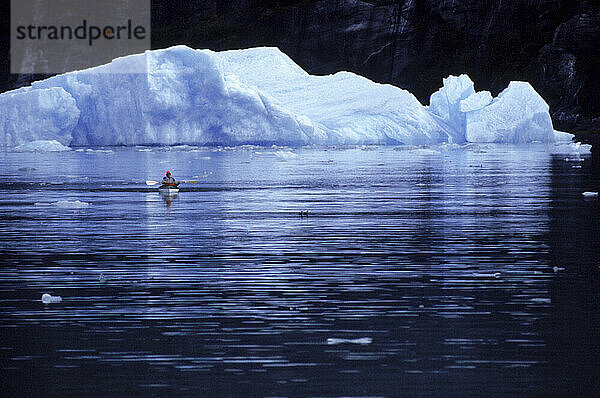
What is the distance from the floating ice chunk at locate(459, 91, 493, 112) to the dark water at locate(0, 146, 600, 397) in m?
32.3

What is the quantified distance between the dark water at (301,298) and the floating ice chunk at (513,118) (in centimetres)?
3161

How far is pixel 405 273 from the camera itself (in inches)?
384

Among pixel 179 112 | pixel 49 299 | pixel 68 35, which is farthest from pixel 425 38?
pixel 49 299

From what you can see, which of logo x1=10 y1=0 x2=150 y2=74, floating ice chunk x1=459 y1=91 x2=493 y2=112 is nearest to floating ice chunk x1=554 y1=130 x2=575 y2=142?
floating ice chunk x1=459 y1=91 x2=493 y2=112

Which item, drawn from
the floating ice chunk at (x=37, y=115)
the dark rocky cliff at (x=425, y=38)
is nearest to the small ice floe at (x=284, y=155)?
the floating ice chunk at (x=37, y=115)

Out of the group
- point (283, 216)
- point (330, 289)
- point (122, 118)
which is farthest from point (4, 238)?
point (122, 118)

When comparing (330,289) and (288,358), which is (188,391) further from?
(330,289)

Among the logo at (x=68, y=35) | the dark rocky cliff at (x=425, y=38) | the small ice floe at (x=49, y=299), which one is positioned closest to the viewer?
the small ice floe at (x=49, y=299)

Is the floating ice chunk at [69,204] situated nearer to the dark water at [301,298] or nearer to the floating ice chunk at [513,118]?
the dark water at [301,298]

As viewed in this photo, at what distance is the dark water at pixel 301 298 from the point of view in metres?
6.09

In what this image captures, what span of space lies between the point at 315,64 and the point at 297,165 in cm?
5009

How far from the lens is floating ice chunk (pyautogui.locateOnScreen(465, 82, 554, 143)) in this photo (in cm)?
4875

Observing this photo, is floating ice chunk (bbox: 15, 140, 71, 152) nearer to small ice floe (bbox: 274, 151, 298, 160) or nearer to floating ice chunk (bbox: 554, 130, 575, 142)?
small ice floe (bbox: 274, 151, 298, 160)

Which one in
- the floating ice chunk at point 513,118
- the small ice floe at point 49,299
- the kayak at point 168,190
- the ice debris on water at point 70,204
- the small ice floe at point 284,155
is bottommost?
the small ice floe at point 49,299
